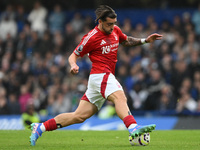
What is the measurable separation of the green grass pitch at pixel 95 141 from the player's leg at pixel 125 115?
0.29 metres

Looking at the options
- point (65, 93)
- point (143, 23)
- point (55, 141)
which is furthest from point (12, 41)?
point (55, 141)

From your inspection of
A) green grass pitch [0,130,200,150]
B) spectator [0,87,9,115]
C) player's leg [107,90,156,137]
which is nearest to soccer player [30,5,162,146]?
player's leg [107,90,156,137]

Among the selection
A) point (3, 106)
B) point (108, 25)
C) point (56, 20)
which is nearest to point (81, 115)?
point (108, 25)

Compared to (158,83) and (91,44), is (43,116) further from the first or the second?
(91,44)

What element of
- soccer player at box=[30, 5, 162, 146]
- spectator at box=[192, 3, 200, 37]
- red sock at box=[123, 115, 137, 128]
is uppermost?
spectator at box=[192, 3, 200, 37]

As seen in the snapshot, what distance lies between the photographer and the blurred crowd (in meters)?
15.8

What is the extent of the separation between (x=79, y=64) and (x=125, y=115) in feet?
33.7

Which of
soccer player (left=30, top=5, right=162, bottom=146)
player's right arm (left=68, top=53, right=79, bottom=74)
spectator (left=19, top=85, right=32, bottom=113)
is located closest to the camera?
player's right arm (left=68, top=53, right=79, bottom=74)

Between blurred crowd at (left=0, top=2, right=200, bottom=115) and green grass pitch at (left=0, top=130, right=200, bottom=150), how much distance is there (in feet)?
17.1

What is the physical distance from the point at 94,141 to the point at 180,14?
12.2 meters

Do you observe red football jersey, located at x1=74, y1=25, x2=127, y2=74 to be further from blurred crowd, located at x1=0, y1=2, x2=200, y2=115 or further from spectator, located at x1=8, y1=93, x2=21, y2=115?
spectator, located at x1=8, y1=93, x2=21, y2=115

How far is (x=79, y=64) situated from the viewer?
1797cm

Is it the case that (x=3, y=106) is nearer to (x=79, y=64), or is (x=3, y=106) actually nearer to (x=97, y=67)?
(x=79, y=64)

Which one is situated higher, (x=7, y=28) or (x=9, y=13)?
(x=9, y=13)
